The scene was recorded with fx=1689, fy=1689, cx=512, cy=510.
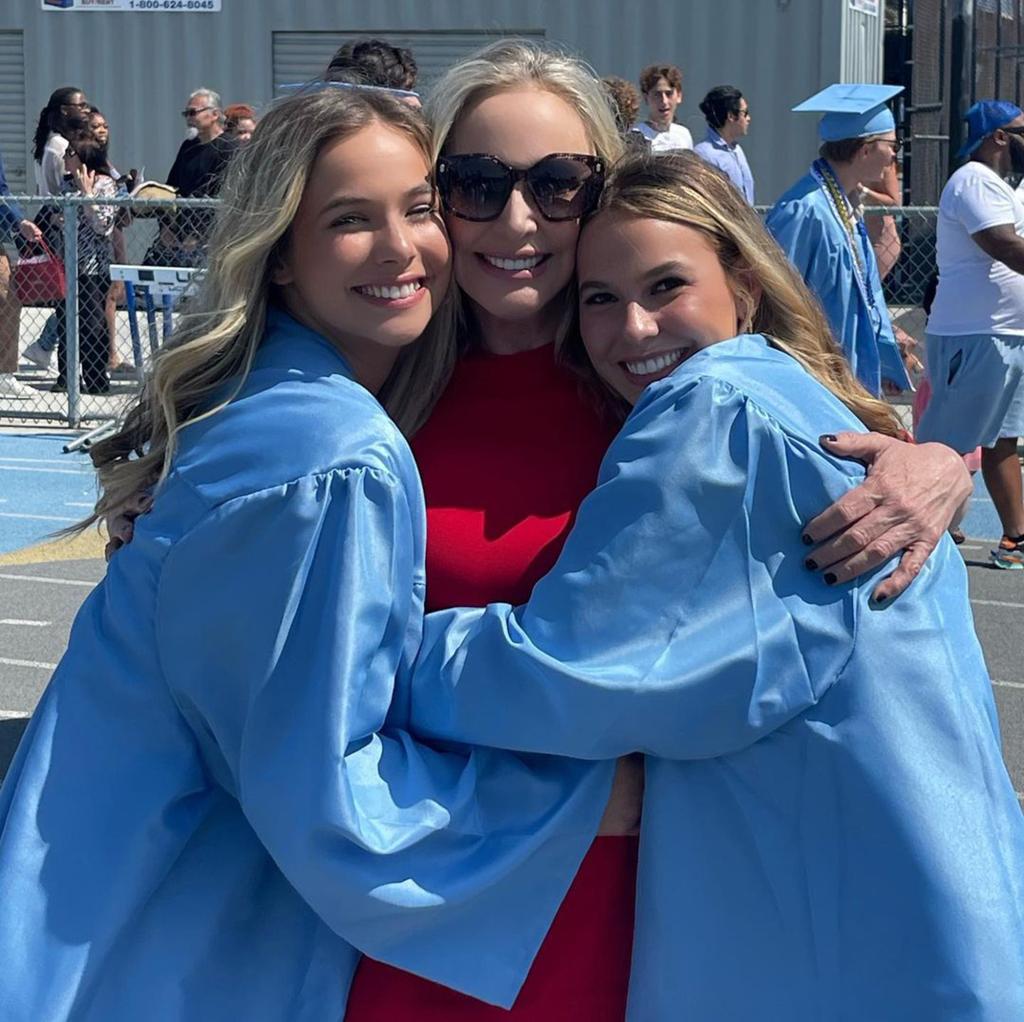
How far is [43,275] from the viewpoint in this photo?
11133 millimetres

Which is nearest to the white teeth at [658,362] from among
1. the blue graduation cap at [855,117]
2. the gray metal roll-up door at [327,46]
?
the blue graduation cap at [855,117]

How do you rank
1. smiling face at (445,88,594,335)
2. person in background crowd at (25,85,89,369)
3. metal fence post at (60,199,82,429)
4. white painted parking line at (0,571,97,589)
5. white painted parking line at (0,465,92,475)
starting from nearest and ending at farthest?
smiling face at (445,88,594,335) → white painted parking line at (0,571,97,589) → white painted parking line at (0,465,92,475) → metal fence post at (60,199,82,429) → person in background crowd at (25,85,89,369)

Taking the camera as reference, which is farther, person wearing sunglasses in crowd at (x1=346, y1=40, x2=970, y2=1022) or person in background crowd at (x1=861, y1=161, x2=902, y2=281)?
person in background crowd at (x1=861, y1=161, x2=902, y2=281)

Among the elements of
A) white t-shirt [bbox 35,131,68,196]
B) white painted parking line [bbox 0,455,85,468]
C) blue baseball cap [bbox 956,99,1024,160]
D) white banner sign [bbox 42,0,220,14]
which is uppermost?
white banner sign [bbox 42,0,220,14]

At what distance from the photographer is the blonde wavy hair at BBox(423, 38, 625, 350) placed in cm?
241

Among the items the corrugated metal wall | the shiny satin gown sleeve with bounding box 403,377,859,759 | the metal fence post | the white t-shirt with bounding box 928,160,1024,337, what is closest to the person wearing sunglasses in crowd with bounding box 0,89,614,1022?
the shiny satin gown sleeve with bounding box 403,377,859,759

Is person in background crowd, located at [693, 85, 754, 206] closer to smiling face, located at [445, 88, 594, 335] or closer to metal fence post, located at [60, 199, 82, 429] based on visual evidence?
metal fence post, located at [60, 199, 82, 429]

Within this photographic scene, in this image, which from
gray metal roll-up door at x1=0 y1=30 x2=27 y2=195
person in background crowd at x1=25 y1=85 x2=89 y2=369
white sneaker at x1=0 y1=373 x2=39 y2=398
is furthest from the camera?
gray metal roll-up door at x1=0 y1=30 x2=27 y2=195

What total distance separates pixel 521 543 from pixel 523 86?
674mm

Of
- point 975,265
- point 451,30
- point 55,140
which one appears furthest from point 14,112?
point 975,265

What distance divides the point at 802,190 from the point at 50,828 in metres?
4.69

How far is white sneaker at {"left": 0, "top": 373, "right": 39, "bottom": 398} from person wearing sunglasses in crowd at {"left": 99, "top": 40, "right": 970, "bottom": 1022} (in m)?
9.96

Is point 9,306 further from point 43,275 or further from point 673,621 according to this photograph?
point 673,621

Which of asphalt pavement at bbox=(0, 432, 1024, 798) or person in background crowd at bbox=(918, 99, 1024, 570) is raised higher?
person in background crowd at bbox=(918, 99, 1024, 570)
